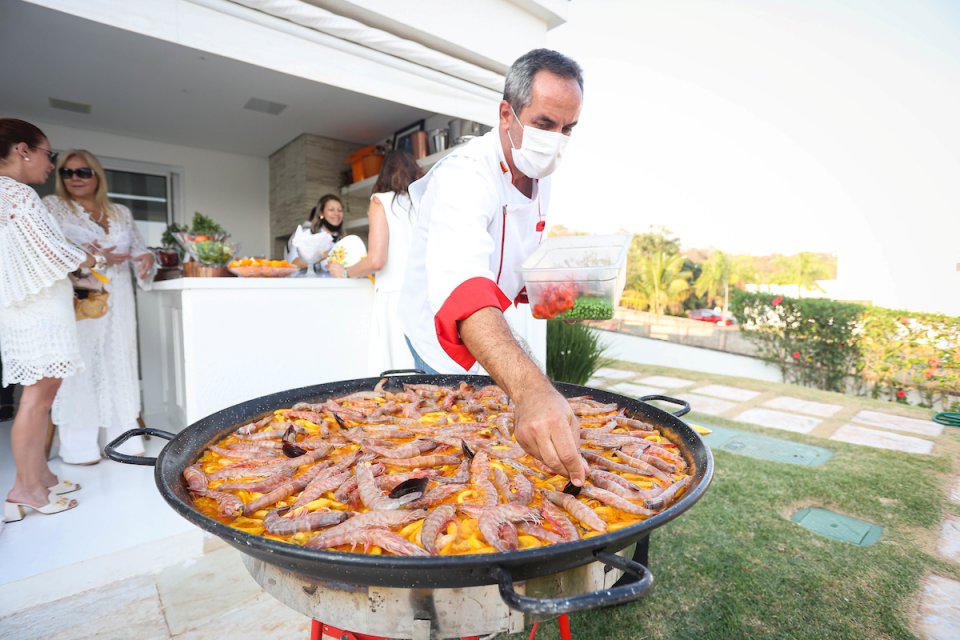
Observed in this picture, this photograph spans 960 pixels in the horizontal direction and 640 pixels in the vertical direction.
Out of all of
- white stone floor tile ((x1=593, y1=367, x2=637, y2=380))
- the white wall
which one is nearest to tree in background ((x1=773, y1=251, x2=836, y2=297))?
white stone floor tile ((x1=593, y1=367, x2=637, y2=380))

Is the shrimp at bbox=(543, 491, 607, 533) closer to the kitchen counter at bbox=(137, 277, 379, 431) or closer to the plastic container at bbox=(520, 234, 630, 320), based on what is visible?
the plastic container at bbox=(520, 234, 630, 320)

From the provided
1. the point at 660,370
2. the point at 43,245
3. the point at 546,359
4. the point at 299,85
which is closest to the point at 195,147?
the point at 299,85

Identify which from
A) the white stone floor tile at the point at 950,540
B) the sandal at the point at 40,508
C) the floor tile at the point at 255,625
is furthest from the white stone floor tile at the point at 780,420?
the sandal at the point at 40,508

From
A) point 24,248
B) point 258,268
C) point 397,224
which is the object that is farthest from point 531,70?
point 24,248

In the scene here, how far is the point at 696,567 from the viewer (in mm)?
2654

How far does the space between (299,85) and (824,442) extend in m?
6.52

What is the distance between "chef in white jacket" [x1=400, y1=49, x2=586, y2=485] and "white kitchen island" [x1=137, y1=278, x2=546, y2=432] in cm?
160

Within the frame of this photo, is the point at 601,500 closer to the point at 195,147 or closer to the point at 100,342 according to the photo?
the point at 100,342

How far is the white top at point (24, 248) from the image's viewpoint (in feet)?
8.88

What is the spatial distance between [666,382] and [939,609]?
509 centimetres

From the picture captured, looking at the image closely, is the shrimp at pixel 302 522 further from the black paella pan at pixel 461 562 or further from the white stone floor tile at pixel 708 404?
the white stone floor tile at pixel 708 404

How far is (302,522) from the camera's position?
40.9 inches

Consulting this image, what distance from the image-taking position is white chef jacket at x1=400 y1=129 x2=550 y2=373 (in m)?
1.43

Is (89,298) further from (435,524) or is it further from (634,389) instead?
(634,389)
